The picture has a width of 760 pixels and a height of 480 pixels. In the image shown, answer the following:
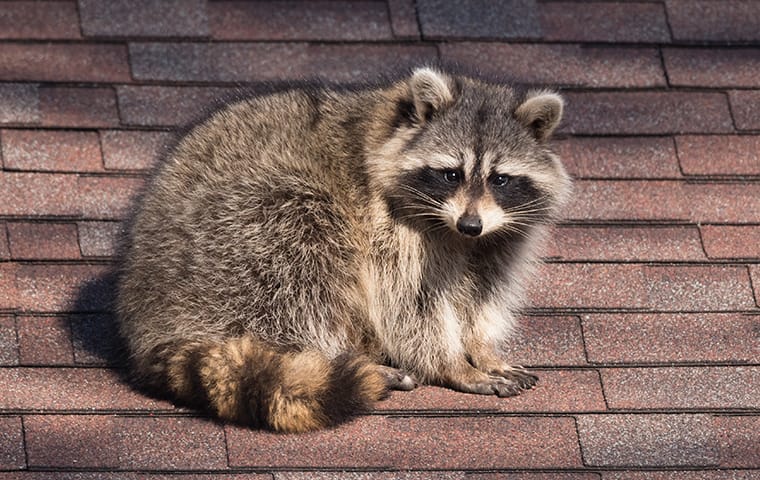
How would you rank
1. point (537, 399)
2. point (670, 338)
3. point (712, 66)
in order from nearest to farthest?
point (537, 399)
point (670, 338)
point (712, 66)

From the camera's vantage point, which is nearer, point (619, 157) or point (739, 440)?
point (739, 440)

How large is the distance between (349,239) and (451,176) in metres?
0.34

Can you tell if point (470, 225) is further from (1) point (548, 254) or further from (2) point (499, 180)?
(1) point (548, 254)

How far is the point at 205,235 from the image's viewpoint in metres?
3.68

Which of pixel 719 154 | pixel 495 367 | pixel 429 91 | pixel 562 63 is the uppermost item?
pixel 429 91

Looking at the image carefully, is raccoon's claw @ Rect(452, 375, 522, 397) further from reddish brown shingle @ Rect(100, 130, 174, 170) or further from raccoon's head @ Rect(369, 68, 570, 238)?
reddish brown shingle @ Rect(100, 130, 174, 170)

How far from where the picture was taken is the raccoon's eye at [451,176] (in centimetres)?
387

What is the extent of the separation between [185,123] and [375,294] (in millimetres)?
883

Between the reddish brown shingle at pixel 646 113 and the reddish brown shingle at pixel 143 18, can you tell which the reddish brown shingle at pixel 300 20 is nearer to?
the reddish brown shingle at pixel 143 18

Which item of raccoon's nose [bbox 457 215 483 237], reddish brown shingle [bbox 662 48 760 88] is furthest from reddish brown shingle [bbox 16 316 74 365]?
reddish brown shingle [bbox 662 48 760 88]

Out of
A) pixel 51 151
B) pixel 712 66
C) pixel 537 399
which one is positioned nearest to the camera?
pixel 537 399

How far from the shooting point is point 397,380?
12.0ft

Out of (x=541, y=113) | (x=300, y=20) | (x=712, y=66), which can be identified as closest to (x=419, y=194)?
(x=541, y=113)

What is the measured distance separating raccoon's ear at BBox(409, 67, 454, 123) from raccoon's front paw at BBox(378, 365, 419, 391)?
751 millimetres
